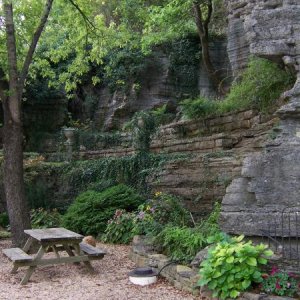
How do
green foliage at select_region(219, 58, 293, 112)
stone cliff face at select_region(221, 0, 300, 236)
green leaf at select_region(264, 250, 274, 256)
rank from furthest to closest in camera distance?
green foliage at select_region(219, 58, 293, 112), stone cliff face at select_region(221, 0, 300, 236), green leaf at select_region(264, 250, 274, 256)

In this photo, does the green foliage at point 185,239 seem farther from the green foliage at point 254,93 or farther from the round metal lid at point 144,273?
the green foliage at point 254,93

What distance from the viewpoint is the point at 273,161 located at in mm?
5922

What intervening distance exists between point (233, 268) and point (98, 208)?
669cm

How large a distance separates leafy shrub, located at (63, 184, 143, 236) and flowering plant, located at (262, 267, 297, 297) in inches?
256

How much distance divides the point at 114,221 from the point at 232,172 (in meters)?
3.08

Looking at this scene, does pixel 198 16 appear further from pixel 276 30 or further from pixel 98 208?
pixel 276 30

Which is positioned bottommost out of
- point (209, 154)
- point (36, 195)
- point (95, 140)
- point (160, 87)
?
point (36, 195)

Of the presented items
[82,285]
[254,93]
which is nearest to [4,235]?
[82,285]

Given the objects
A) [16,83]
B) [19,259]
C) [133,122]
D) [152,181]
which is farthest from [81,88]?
[19,259]

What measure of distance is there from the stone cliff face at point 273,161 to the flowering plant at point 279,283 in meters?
0.57

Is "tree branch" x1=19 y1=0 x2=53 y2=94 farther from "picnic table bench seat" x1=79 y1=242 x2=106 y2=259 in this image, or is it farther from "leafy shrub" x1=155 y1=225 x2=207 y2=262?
"leafy shrub" x1=155 y1=225 x2=207 y2=262

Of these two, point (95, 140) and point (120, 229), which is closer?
point (120, 229)

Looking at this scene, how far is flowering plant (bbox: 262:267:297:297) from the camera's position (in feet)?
16.8

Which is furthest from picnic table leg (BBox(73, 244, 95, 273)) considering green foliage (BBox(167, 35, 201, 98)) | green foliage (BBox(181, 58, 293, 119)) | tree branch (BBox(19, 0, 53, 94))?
green foliage (BBox(167, 35, 201, 98))
